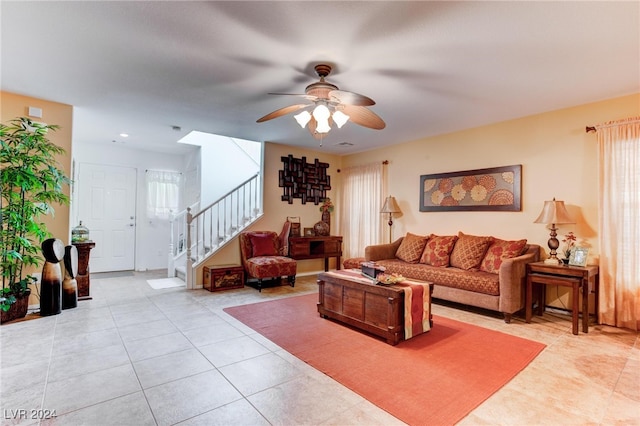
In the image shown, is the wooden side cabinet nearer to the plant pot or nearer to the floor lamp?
the plant pot

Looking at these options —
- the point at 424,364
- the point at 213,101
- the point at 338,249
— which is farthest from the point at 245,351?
the point at 338,249

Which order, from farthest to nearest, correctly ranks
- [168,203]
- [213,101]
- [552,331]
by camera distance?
[168,203]
[213,101]
[552,331]

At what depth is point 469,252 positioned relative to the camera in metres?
4.16

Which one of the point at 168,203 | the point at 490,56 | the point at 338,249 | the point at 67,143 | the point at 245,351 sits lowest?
the point at 245,351

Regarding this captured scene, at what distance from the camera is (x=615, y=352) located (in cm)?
272

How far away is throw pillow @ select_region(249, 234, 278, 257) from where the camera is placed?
17.5 feet

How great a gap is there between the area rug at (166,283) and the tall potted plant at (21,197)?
1.71m

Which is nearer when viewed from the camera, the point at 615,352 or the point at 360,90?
the point at 615,352

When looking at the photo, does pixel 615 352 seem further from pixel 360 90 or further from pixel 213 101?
pixel 213 101

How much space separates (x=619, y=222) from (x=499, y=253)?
3.90 feet

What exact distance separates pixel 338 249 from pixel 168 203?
13.1 ft

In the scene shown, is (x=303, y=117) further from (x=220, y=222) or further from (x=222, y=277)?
(x=220, y=222)

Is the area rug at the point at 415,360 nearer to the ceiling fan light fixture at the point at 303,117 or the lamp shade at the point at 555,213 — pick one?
Result: the lamp shade at the point at 555,213

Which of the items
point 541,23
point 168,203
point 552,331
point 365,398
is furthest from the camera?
point 168,203
